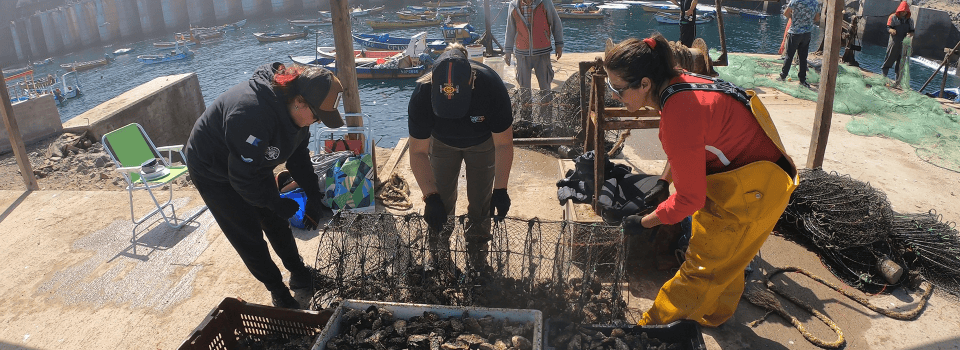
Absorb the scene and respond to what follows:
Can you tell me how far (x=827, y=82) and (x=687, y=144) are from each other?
284 cm

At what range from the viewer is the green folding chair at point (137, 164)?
4.56m

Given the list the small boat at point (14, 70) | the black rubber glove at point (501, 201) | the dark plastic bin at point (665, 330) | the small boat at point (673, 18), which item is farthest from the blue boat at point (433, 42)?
the small boat at point (14, 70)

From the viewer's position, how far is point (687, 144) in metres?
2.34

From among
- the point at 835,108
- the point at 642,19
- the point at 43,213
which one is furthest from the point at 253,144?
the point at 642,19

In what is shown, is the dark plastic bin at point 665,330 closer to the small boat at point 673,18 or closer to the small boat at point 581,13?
the small boat at point 673,18

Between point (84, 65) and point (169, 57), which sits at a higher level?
point (169, 57)

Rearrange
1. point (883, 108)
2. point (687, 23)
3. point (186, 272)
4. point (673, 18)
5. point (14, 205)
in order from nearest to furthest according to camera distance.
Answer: point (186, 272), point (14, 205), point (883, 108), point (687, 23), point (673, 18)

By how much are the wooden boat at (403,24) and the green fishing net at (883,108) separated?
25.1 m

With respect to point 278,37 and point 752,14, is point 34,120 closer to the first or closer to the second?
point 278,37

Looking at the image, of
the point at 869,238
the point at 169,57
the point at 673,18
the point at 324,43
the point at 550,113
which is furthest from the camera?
the point at 324,43

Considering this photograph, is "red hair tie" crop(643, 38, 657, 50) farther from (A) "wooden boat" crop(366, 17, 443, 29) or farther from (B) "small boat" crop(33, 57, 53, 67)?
(B) "small boat" crop(33, 57, 53, 67)

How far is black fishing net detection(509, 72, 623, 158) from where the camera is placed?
6.24m

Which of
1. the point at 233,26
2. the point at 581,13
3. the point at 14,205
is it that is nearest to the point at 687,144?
the point at 14,205

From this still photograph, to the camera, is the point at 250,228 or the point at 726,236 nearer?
the point at 726,236
